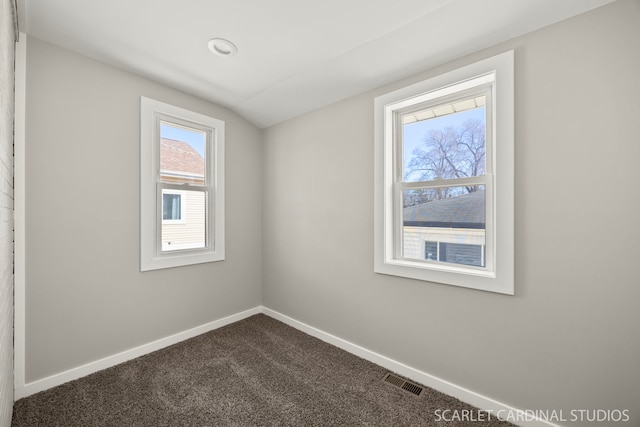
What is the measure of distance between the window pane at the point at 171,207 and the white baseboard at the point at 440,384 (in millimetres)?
1741

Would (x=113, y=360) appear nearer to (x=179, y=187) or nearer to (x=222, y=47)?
(x=179, y=187)

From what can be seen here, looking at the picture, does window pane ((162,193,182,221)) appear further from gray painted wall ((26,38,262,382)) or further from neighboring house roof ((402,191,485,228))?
neighboring house roof ((402,191,485,228))

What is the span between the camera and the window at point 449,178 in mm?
1630

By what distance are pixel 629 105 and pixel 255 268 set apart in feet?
10.6

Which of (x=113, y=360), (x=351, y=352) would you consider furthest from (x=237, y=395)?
(x=113, y=360)

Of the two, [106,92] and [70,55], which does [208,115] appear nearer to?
[106,92]

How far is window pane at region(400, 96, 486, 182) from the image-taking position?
1889 mm

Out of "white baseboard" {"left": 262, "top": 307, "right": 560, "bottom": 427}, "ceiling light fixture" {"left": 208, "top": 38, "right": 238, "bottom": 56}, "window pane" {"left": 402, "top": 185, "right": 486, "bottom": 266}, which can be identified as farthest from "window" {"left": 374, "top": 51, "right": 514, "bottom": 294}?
"ceiling light fixture" {"left": 208, "top": 38, "right": 238, "bottom": 56}

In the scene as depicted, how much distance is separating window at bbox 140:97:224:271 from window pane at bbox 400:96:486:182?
1.93 m

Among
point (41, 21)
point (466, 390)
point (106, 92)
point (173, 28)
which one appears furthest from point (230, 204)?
point (466, 390)

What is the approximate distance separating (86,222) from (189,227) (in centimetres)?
82

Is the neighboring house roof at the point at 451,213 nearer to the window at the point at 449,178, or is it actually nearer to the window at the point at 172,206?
the window at the point at 449,178

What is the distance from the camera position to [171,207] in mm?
2574

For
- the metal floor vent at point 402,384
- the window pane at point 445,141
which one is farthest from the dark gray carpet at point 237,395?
the window pane at point 445,141
